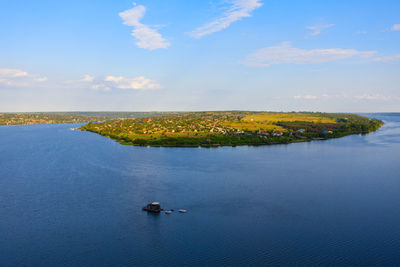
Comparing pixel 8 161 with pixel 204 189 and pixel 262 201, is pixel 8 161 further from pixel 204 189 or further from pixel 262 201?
pixel 262 201

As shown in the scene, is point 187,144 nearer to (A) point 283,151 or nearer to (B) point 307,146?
(A) point 283,151

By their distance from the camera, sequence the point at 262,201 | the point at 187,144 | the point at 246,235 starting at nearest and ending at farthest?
1. the point at 246,235
2. the point at 262,201
3. the point at 187,144

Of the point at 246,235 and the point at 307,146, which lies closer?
the point at 246,235

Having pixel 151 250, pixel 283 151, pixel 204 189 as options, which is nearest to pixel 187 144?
pixel 283 151

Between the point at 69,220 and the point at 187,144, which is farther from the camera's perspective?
the point at 187,144

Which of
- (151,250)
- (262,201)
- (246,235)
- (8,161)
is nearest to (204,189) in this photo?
(262,201)

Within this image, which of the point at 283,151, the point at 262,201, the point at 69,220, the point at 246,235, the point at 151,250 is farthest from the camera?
the point at 283,151
